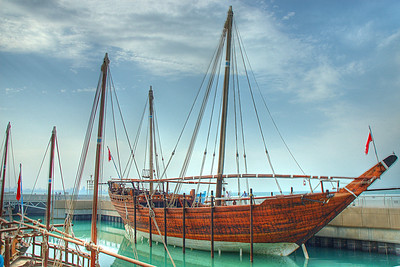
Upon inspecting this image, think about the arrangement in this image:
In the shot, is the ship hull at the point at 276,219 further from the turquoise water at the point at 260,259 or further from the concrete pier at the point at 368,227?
the concrete pier at the point at 368,227

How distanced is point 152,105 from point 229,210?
643 inches

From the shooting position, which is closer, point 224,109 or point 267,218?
point 267,218

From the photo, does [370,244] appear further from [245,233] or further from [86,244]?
[86,244]

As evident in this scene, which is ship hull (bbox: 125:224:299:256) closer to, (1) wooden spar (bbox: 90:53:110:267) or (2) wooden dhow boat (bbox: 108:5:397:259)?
(2) wooden dhow boat (bbox: 108:5:397:259)

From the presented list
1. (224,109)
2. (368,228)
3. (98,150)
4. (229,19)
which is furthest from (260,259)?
(229,19)

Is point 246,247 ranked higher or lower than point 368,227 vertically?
lower

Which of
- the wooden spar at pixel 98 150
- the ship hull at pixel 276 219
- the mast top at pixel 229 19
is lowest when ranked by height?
the ship hull at pixel 276 219

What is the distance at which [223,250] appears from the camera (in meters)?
17.9

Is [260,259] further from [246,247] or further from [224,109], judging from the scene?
[224,109]

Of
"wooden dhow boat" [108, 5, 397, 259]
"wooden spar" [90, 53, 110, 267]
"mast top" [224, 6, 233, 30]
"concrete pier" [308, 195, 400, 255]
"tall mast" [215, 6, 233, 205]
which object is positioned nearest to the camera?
"wooden spar" [90, 53, 110, 267]

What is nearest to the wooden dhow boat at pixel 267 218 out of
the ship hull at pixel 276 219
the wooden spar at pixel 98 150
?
the ship hull at pixel 276 219

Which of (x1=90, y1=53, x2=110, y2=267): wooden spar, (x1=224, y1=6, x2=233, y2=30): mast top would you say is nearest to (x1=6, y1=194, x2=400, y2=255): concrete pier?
(x1=90, y1=53, x2=110, y2=267): wooden spar

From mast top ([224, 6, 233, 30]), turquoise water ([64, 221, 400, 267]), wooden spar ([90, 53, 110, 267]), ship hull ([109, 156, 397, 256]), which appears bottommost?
turquoise water ([64, 221, 400, 267])

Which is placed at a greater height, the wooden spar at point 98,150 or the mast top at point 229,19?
the mast top at point 229,19
